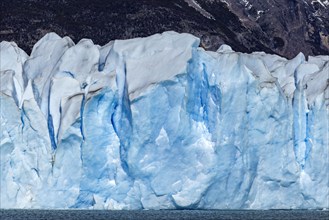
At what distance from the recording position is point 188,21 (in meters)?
74.2

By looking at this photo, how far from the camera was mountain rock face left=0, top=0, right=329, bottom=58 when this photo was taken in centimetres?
6788

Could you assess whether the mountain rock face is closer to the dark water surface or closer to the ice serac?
the dark water surface

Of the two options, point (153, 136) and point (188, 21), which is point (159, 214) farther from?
point (188, 21)

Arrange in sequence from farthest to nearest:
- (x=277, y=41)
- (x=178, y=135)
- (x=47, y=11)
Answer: (x=277, y=41), (x=47, y=11), (x=178, y=135)

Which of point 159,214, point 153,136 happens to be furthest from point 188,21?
point 153,136

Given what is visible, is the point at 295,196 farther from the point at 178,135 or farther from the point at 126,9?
the point at 126,9

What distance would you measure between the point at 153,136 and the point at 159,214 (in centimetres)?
274

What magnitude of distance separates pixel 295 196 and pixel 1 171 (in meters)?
8.97

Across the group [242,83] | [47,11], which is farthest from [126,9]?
[242,83]

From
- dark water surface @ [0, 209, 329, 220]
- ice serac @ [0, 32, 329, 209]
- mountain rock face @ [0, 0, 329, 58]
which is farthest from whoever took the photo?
mountain rock face @ [0, 0, 329, 58]

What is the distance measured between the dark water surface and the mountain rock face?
31.0m

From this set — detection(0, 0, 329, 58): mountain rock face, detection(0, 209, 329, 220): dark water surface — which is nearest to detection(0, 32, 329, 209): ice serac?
detection(0, 209, 329, 220): dark water surface

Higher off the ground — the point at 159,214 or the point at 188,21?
the point at 159,214

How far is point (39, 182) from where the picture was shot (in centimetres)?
3309
